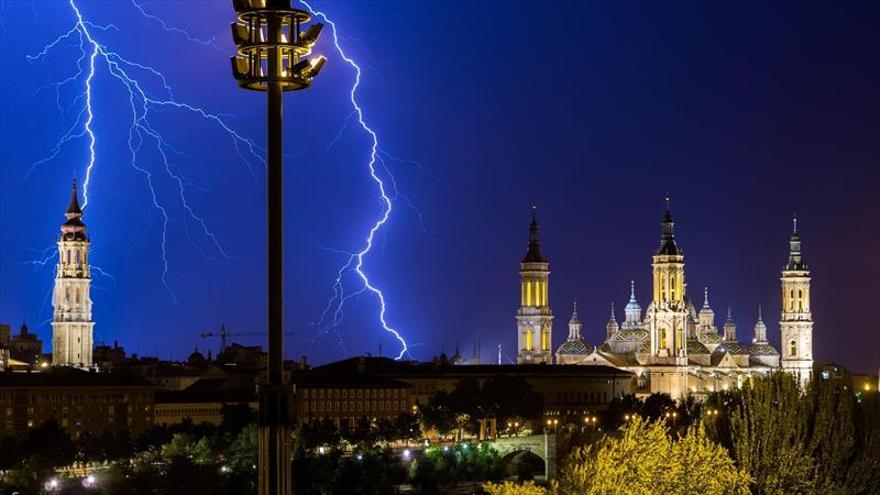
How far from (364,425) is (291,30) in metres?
77.9

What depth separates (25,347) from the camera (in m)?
152

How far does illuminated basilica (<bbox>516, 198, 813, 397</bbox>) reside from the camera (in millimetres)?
139125

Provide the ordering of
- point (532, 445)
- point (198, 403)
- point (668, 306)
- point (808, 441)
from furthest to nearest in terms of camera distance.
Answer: point (668, 306) → point (198, 403) → point (532, 445) → point (808, 441)

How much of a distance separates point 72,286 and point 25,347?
4255 cm

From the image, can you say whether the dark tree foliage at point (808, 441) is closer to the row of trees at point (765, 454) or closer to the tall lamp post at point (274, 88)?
the row of trees at point (765, 454)

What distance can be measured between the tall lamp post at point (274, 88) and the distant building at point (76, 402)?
2867 inches

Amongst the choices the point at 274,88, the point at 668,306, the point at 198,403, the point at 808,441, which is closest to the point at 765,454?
the point at 808,441

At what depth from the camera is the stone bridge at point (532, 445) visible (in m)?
87.4

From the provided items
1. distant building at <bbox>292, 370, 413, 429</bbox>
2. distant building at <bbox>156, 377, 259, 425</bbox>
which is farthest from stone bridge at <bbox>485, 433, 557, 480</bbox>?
distant building at <bbox>156, 377, 259, 425</bbox>

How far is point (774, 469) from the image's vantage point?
4200 cm

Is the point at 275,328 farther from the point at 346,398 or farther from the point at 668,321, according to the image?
the point at 668,321

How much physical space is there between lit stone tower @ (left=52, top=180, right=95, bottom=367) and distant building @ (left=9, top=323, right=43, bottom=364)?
64.7ft

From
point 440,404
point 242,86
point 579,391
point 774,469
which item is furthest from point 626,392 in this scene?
point 242,86

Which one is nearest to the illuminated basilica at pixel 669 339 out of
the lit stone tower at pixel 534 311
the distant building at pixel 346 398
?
the lit stone tower at pixel 534 311
